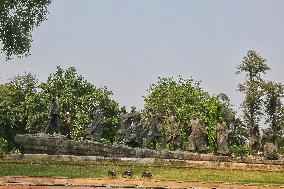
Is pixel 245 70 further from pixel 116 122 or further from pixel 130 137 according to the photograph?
pixel 130 137

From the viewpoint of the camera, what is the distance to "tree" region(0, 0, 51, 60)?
26.1 m

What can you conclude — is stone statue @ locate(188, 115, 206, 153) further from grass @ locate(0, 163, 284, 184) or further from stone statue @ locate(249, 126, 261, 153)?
grass @ locate(0, 163, 284, 184)

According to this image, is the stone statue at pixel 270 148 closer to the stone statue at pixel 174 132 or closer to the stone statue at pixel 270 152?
the stone statue at pixel 270 152

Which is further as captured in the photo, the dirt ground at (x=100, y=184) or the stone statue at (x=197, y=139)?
the stone statue at (x=197, y=139)

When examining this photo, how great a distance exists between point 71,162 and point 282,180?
8370 mm

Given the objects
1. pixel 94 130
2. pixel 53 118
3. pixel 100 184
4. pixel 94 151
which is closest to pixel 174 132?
pixel 94 130

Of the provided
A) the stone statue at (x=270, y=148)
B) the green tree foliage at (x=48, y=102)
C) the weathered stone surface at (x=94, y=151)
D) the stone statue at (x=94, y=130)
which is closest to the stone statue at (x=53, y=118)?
the weathered stone surface at (x=94, y=151)

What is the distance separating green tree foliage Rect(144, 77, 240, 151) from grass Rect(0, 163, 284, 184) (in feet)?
88.8

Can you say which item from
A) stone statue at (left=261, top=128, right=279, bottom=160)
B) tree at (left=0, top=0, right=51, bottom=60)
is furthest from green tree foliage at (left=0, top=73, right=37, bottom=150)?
stone statue at (left=261, top=128, right=279, bottom=160)

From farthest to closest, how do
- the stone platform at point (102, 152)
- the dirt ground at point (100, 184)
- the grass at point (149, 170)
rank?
the stone platform at point (102, 152)
the grass at point (149, 170)
the dirt ground at point (100, 184)

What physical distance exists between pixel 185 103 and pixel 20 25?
28.8 metres

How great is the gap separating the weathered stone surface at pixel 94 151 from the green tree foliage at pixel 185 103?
23022 millimetres

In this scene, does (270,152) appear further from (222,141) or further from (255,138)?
(255,138)

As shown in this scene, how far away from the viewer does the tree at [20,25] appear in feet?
85.7
